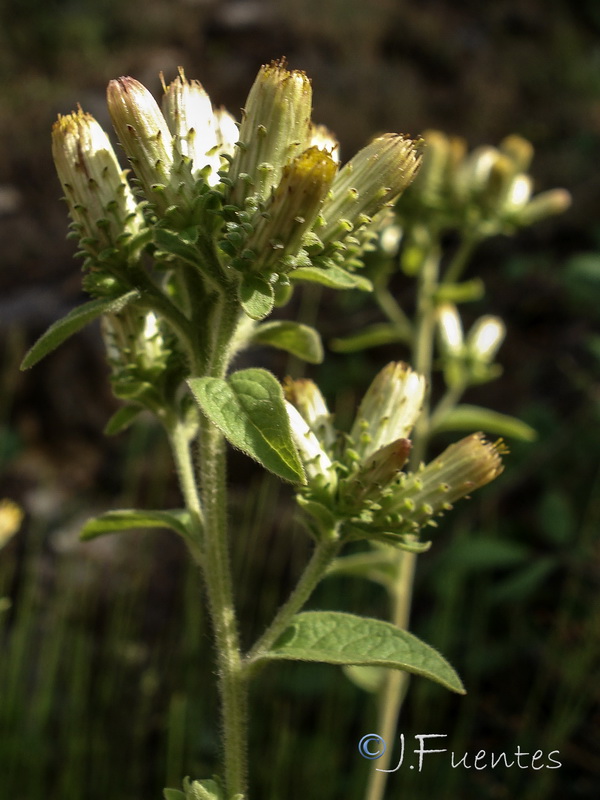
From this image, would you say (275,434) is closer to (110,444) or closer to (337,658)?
(337,658)

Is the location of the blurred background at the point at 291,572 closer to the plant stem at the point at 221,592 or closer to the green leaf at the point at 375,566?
the green leaf at the point at 375,566

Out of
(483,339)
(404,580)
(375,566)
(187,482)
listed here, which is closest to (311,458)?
(187,482)

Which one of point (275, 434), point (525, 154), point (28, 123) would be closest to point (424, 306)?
point (525, 154)

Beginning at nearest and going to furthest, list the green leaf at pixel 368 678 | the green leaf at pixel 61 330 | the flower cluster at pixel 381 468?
1. the green leaf at pixel 61 330
2. the flower cluster at pixel 381 468
3. the green leaf at pixel 368 678

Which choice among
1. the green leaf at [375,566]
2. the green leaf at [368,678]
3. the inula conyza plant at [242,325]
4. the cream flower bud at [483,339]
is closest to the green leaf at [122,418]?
the inula conyza plant at [242,325]

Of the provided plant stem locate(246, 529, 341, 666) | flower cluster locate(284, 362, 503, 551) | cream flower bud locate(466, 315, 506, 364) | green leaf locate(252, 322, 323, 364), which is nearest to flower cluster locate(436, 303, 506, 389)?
cream flower bud locate(466, 315, 506, 364)

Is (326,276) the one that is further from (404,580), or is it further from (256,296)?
(404,580)
